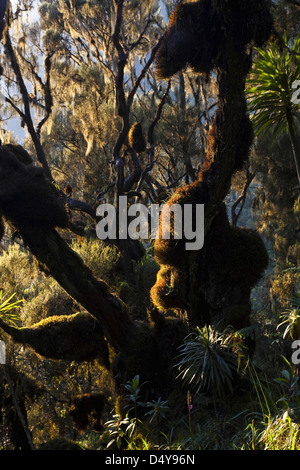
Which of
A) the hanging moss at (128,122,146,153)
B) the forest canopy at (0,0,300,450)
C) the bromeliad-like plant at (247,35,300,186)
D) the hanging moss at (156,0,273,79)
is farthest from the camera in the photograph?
the hanging moss at (128,122,146,153)

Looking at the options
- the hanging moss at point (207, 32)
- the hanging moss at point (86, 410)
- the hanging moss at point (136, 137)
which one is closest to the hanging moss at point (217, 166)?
the hanging moss at point (207, 32)

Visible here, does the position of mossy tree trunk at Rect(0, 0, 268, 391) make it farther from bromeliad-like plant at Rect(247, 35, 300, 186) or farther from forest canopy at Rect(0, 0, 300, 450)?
bromeliad-like plant at Rect(247, 35, 300, 186)

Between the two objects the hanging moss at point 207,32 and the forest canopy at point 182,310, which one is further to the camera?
the hanging moss at point 207,32

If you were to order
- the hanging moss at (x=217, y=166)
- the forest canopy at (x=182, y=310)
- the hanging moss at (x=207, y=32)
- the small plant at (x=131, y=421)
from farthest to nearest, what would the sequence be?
the hanging moss at (x=217, y=166), the hanging moss at (x=207, y=32), the forest canopy at (x=182, y=310), the small plant at (x=131, y=421)

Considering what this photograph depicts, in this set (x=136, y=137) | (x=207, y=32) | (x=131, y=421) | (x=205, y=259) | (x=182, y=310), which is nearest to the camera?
(x=131, y=421)

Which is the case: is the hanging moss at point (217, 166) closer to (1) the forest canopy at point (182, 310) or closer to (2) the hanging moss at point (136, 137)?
(1) the forest canopy at point (182, 310)

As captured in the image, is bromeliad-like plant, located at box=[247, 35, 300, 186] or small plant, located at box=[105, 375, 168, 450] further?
bromeliad-like plant, located at box=[247, 35, 300, 186]

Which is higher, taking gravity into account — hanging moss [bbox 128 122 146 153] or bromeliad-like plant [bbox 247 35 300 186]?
hanging moss [bbox 128 122 146 153]

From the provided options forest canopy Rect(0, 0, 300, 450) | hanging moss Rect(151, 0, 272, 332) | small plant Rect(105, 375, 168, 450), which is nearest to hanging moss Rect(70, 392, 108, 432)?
forest canopy Rect(0, 0, 300, 450)

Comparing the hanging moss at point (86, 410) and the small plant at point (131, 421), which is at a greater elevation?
the small plant at point (131, 421)

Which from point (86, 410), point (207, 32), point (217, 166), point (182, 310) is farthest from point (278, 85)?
point (86, 410)

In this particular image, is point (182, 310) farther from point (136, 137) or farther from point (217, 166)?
point (136, 137)

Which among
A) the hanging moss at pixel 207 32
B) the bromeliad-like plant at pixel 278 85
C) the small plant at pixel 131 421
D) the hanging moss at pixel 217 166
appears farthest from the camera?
the bromeliad-like plant at pixel 278 85

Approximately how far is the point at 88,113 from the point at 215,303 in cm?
1050
